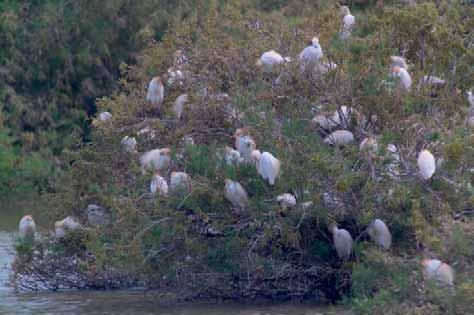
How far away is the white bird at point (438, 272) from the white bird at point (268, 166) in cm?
182

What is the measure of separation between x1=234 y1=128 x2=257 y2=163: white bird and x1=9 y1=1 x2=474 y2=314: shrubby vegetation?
3.2 inches

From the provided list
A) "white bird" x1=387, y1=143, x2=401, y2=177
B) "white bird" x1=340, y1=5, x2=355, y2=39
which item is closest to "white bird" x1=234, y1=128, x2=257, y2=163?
"white bird" x1=387, y1=143, x2=401, y2=177

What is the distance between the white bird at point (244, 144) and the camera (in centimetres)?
904

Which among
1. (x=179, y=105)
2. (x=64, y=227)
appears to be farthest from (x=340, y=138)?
(x=64, y=227)

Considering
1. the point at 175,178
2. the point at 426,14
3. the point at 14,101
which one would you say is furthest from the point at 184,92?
the point at 14,101

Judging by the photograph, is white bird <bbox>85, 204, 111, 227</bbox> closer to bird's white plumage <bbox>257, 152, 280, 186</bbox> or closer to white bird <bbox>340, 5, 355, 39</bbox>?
bird's white plumage <bbox>257, 152, 280, 186</bbox>

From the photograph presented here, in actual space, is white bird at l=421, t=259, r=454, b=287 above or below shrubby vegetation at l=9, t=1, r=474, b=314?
below

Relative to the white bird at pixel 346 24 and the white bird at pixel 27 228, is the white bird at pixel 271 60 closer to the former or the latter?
the white bird at pixel 346 24

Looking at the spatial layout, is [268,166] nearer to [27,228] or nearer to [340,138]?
[340,138]

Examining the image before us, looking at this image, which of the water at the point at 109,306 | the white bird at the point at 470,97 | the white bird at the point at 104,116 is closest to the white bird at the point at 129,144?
the white bird at the point at 104,116

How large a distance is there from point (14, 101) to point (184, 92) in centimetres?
1219

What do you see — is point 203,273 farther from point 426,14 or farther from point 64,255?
point 426,14

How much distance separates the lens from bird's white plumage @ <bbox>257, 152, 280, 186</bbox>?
875cm

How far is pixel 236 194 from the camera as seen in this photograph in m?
8.89
